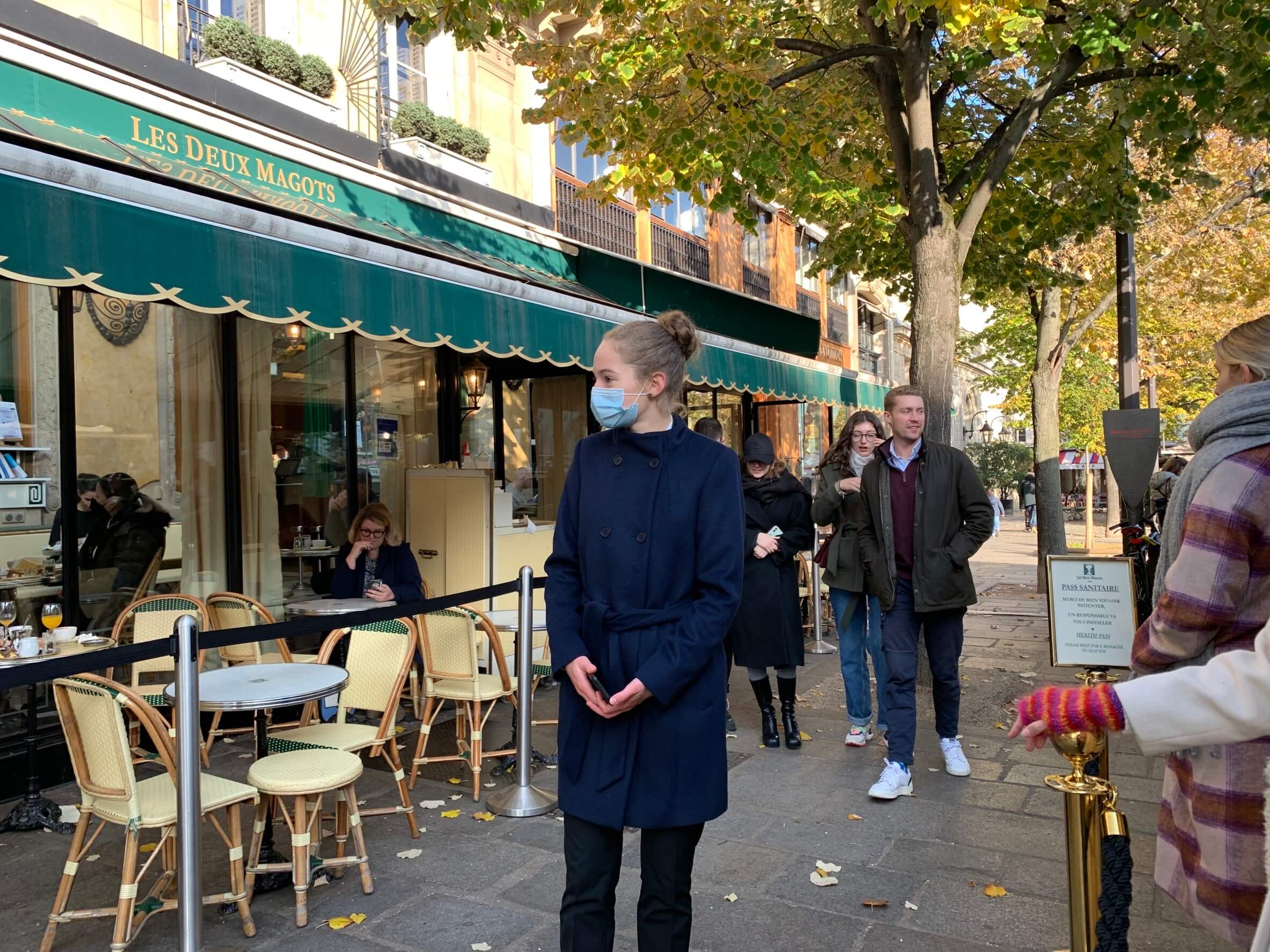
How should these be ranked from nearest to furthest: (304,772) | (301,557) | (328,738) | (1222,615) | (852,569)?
(1222,615), (304,772), (328,738), (852,569), (301,557)

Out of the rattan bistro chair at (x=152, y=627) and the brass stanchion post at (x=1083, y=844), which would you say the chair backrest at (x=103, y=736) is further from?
the brass stanchion post at (x=1083, y=844)

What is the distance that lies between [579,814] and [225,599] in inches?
153

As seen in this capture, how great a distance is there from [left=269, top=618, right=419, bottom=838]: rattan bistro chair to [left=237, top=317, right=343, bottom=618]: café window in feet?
9.11

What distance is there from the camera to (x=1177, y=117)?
7766mm

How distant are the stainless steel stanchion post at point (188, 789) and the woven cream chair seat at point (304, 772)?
1.45 feet

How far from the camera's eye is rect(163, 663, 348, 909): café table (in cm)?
362

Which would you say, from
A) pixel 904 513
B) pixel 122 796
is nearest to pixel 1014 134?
pixel 904 513

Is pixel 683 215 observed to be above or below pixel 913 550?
above

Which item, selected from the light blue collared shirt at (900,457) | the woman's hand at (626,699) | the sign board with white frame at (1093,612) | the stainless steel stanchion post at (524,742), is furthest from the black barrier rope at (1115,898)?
the stainless steel stanchion post at (524,742)

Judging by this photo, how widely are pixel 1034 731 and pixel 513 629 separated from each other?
4.33m

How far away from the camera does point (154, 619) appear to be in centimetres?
523

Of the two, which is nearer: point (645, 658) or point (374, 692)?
point (645, 658)

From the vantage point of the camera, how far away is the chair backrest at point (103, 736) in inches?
127

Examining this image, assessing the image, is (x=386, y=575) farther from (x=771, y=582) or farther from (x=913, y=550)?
(x=913, y=550)
